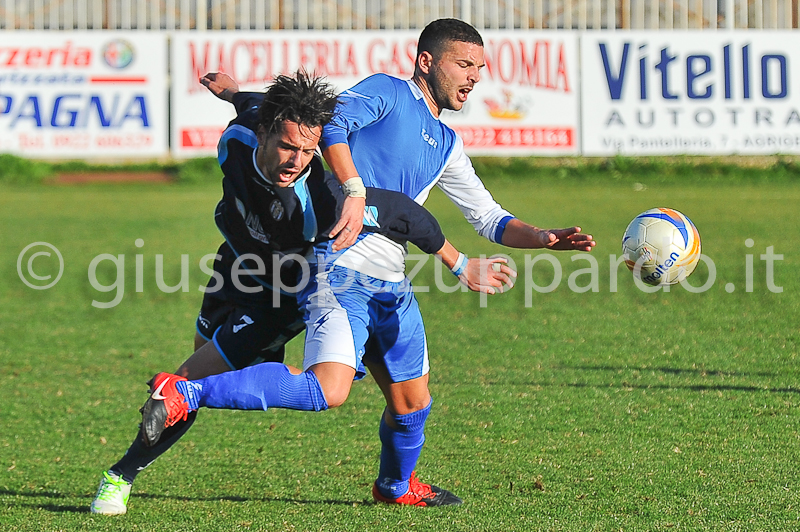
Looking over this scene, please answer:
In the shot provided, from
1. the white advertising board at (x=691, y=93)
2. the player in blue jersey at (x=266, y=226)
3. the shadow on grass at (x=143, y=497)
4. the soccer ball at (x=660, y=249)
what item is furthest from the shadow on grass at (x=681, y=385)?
the white advertising board at (x=691, y=93)

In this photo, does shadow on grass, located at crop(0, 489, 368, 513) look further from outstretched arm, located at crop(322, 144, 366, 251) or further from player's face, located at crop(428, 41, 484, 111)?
player's face, located at crop(428, 41, 484, 111)

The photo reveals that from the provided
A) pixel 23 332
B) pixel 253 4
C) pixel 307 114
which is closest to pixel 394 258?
pixel 307 114

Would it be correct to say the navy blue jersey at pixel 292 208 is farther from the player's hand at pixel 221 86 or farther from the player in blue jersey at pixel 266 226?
the player's hand at pixel 221 86

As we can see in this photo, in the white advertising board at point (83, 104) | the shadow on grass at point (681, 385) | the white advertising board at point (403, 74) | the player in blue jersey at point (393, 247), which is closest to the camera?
the player in blue jersey at point (393, 247)

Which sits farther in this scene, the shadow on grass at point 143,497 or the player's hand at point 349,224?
the shadow on grass at point 143,497

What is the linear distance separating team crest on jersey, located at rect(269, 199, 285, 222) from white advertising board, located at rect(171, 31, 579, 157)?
16.9 metres

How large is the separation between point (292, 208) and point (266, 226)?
163 millimetres

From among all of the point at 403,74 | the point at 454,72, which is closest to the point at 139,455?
the point at 454,72

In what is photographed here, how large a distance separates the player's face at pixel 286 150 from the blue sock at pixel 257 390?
2.30 feet

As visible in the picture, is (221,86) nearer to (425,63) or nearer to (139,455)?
(425,63)

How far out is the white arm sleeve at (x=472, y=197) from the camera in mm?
4406

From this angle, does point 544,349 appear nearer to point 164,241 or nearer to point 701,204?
point 164,241

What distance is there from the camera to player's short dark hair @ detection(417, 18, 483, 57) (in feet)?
13.9

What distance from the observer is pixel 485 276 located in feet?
13.4
